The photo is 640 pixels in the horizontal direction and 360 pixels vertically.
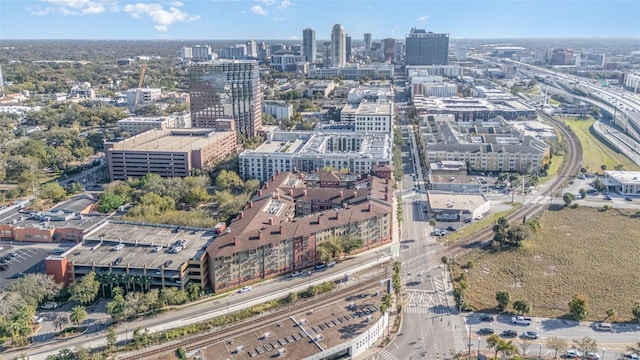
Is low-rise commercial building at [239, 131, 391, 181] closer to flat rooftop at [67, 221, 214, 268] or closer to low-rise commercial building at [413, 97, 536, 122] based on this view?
flat rooftop at [67, 221, 214, 268]

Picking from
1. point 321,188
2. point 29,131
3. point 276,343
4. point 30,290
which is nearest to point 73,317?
point 30,290

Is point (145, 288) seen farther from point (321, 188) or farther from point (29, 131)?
point (29, 131)

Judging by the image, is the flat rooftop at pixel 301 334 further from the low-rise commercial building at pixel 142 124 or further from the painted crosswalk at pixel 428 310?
the low-rise commercial building at pixel 142 124

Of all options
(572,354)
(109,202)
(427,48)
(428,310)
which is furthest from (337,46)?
(572,354)

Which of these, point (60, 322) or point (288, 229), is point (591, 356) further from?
point (60, 322)

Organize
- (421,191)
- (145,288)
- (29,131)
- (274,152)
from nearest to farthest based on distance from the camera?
(145,288) → (421,191) → (274,152) → (29,131)

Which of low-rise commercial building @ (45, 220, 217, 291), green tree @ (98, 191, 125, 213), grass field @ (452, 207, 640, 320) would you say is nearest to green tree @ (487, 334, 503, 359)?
grass field @ (452, 207, 640, 320)
